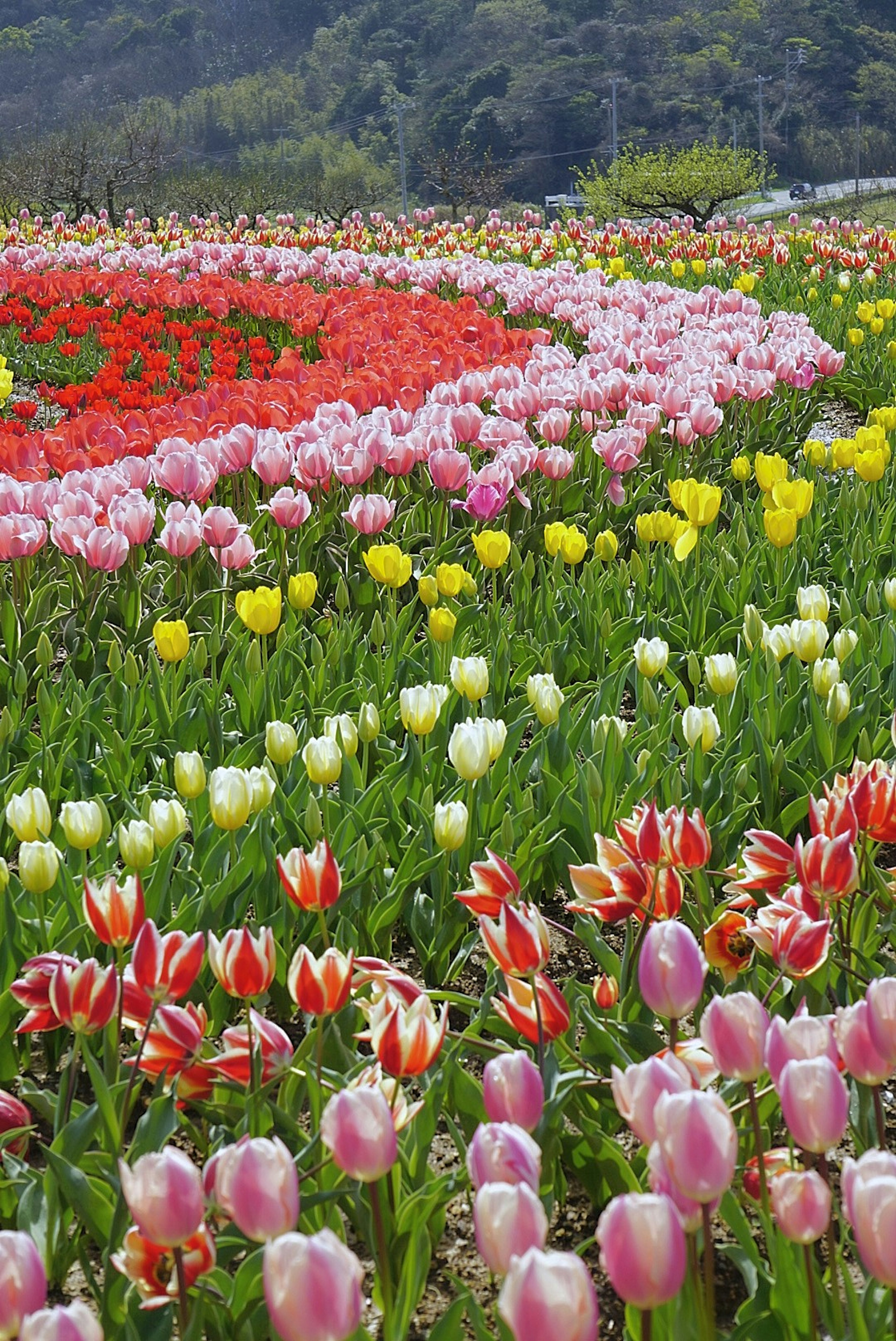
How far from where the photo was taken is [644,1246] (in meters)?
0.95

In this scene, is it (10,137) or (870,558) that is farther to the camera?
(10,137)

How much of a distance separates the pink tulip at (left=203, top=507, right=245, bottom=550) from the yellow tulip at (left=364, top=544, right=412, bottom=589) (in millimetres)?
478

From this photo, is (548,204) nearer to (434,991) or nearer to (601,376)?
(601,376)

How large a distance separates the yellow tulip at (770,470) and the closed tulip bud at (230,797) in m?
2.53

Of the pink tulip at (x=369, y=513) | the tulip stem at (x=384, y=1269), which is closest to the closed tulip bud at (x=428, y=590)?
the pink tulip at (x=369, y=513)

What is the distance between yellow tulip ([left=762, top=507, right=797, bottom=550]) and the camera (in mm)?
3434

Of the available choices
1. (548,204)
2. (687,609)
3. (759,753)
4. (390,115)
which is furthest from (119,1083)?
(390,115)

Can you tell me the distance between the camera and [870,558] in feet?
12.6

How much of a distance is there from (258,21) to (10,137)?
38313 millimetres

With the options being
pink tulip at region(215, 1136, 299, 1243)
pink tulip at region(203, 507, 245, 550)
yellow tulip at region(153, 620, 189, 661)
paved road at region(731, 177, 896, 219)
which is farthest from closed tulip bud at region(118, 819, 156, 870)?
paved road at region(731, 177, 896, 219)

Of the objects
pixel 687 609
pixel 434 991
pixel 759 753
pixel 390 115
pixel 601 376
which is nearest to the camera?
pixel 434 991

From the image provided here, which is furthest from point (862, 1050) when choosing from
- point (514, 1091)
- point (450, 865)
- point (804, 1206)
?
point (450, 865)

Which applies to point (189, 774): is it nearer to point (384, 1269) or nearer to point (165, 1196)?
point (384, 1269)

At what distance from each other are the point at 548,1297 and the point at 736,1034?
1.26 ft
